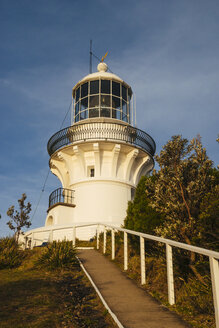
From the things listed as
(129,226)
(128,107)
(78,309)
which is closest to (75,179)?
(128,107)

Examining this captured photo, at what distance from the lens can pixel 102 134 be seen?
21.3m

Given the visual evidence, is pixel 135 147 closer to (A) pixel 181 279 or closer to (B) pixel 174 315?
(A) pixel 181 279

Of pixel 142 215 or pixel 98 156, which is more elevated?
pixel 98 156

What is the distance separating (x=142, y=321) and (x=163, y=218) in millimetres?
6052

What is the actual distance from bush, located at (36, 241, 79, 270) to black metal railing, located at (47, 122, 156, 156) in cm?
1110

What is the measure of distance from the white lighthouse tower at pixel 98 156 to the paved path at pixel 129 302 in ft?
34.4

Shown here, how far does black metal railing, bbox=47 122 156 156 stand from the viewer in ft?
70.1

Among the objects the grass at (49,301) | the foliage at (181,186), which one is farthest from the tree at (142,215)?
the grass at (49,301)

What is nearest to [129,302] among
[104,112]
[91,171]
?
[91,171]

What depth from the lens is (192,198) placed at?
983cm

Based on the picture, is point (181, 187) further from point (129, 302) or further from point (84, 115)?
point (84, 115)

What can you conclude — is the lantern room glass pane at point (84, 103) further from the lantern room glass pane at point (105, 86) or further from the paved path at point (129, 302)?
the paved path at point (129, 302)

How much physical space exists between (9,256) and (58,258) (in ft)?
7.00

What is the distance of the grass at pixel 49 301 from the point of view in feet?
18.0
